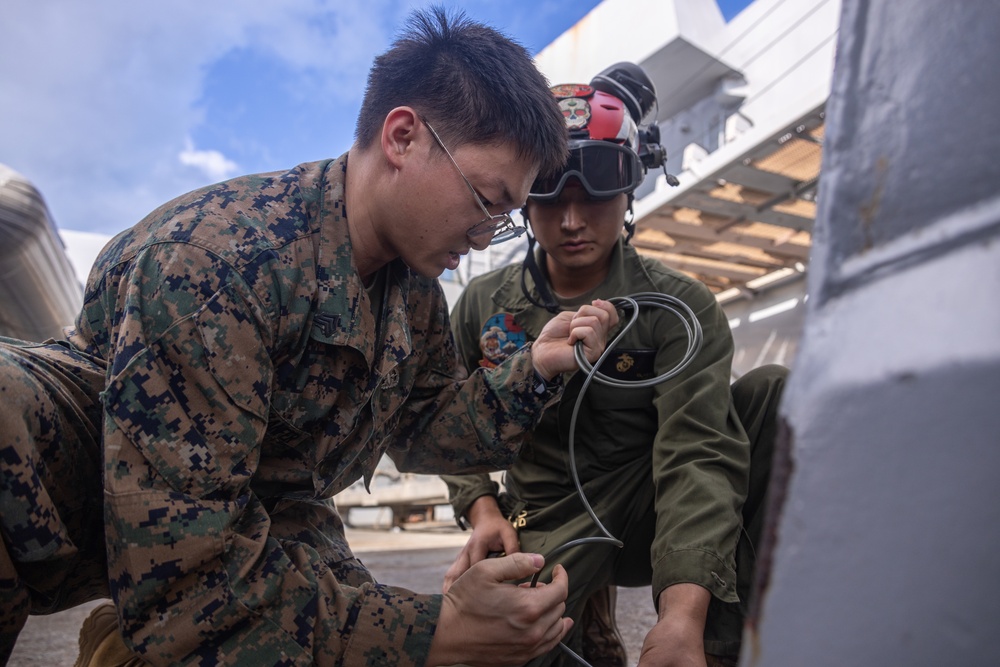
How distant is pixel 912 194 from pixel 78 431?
1251 millimetres

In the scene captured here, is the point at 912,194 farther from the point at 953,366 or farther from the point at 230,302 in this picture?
the point at 230,302

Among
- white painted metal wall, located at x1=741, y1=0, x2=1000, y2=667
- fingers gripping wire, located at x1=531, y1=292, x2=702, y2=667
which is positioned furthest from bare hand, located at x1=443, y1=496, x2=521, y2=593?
white painted metal wall, located at x1=741, y1=0, x2=1000, y2=667

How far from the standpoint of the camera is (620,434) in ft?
6.17

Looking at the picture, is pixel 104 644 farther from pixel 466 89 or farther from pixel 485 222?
pixel 466 89

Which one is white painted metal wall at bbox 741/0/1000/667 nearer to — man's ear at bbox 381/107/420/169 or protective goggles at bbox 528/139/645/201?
man's ear at bbox 381/107/420/169

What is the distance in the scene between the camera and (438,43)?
1480 mm

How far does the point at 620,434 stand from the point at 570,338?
42 centimetres

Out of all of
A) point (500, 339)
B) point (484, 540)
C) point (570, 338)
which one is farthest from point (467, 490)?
point (570, 338)

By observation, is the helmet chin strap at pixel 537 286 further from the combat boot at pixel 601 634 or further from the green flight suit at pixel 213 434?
the combat boot at pixel 601 634

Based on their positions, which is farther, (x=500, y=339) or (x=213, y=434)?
(x=500, y=339)

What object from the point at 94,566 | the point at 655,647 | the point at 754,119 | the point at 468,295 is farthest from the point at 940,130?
the point at 754,119

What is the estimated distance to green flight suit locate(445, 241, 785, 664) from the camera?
4.85 ft

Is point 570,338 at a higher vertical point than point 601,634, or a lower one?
higher

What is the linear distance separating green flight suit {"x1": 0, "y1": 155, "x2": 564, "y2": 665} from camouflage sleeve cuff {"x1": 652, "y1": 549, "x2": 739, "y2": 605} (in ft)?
1.68
